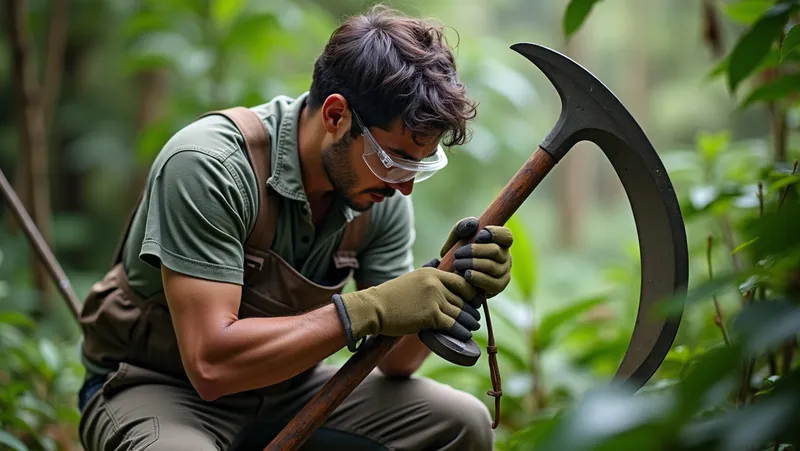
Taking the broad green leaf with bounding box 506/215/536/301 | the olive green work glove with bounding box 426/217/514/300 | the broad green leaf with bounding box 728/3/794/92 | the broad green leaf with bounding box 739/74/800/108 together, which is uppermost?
the broad green leaf with bounding box 728/3/794/92

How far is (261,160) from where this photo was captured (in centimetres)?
203

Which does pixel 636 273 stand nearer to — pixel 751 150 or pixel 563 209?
pixel 751 150

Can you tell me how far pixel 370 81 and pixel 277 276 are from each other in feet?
1.87

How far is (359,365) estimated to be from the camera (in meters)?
1.82

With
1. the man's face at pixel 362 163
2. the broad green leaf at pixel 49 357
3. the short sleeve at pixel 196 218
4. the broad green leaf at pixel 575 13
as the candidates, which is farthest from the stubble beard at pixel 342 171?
the broad green leaf at pixel 49 357

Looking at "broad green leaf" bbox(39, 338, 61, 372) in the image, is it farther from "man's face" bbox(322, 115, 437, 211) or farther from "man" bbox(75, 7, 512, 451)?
"man's face" bbox(322, 115, 437, 211)

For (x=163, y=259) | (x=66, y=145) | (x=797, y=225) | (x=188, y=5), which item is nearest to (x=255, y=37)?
(x=188, y=5)

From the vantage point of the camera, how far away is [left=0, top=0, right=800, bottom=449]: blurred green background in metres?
3.07

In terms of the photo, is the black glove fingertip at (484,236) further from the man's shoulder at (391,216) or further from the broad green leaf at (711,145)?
the broad green leaf at (711,145)

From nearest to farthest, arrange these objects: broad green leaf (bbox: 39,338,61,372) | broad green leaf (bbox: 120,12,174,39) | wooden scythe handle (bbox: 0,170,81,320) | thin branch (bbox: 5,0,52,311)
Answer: wooden scythe handle (bbox: 0,170,81,320) < broad green leaf (bbox: 39,338,61,372) < thin branch (bbox: 5,0,52,311) < broad green leaf (bbox: 120,12,174,39)

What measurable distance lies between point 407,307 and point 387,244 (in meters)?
0.55

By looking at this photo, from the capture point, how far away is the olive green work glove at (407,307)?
1.76 meters

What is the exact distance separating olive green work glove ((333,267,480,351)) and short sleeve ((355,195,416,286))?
0.46 m

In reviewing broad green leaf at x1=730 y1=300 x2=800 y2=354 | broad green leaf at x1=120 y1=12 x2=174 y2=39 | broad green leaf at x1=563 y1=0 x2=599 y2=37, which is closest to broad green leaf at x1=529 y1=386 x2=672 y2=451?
broad green leaf at x1=730 y1=300 x2=800 y2=354
